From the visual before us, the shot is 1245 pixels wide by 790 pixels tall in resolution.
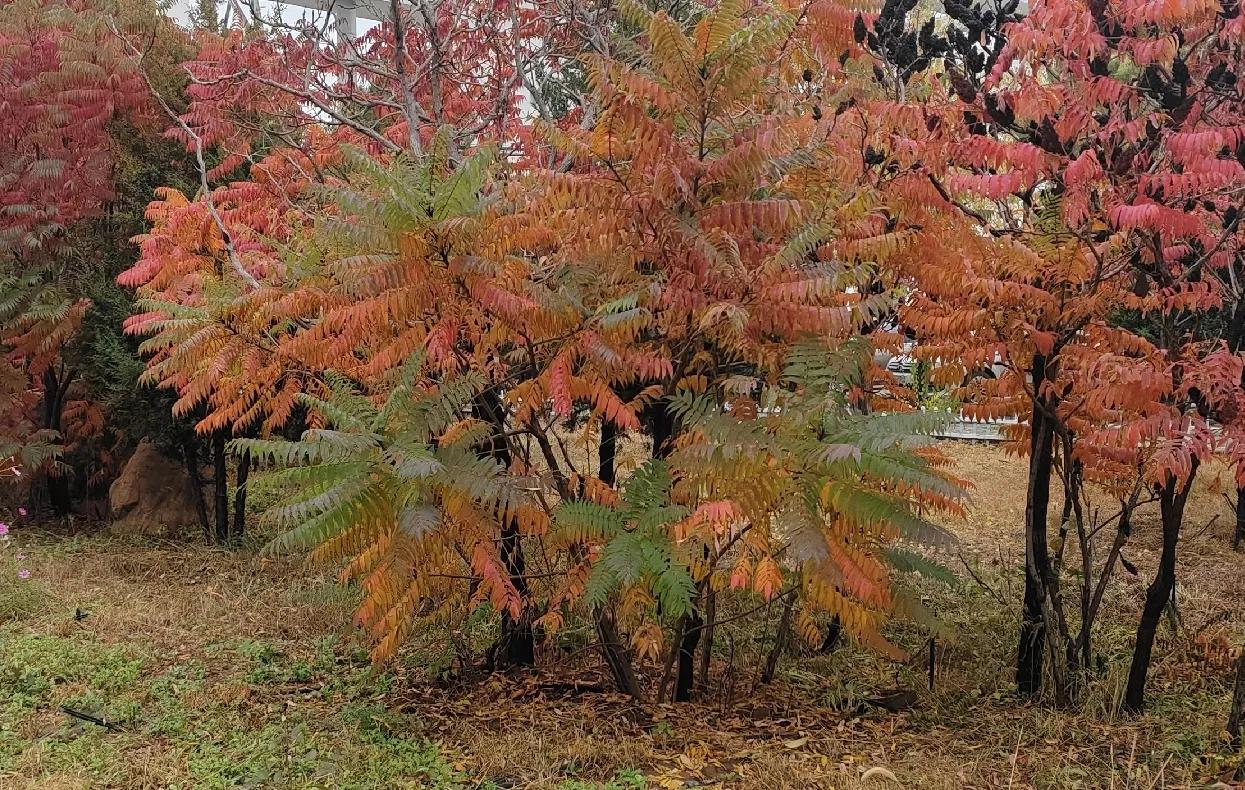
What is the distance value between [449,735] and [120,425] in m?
6.60

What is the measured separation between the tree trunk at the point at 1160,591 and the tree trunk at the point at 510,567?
329 cm

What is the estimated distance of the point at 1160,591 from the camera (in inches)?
198

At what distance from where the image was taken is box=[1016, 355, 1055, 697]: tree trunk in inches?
208

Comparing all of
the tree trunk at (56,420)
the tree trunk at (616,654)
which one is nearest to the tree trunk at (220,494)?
the tree trunk at (56,420)

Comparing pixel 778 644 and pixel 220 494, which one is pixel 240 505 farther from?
pixel 778 644

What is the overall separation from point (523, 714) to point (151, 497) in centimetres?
661

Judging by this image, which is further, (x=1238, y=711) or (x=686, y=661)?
(x=686, y=661)

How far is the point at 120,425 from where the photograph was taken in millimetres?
9859

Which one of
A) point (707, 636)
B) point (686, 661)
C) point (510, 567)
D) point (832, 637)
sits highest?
point (510, 567)

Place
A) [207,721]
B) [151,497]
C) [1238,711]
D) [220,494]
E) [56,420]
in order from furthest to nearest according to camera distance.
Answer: [56,420]
[151,497]
[220,494]
[207,721]
[1238,711]

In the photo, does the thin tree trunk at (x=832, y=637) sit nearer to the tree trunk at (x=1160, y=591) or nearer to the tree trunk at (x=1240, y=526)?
the tree trunk at (x=1160, y=591)

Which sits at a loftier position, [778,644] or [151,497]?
[151,497]

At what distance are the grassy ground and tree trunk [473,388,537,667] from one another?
205 millimetres

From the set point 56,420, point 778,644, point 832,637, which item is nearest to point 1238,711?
point 778,644
